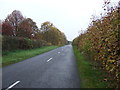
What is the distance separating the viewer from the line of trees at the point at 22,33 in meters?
19.8

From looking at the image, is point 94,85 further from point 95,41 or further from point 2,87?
point 2,87

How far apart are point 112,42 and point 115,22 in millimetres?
639

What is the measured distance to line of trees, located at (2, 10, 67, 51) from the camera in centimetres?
1977

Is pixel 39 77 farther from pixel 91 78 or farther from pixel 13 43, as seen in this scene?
pixel 13 43

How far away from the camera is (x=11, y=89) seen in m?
5.02

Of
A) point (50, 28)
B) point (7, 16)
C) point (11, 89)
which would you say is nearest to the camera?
point (11, 89)

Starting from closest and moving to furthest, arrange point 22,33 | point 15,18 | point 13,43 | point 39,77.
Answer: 1. point 39,77
2. point 13,43
3. point 22,33
4. point 15,18

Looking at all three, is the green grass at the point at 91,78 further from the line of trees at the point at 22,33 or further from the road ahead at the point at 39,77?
the line of trees at the point at 22,33

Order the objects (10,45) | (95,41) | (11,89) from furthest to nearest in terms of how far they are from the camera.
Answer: (10,45), (95,41), (11,89)

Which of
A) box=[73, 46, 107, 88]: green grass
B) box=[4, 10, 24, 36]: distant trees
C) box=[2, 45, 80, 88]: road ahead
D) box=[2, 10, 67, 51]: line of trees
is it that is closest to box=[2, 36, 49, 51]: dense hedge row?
box=[2, 10, 67, 51]: line of trees

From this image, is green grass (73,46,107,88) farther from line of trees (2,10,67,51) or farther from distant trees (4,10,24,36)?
distant trees (4,10,24,36)

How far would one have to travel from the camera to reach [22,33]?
39.4 m

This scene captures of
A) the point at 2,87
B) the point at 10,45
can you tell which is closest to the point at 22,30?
the point at 10,45

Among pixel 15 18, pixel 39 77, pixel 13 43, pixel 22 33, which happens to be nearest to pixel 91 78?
pixel 39 77
